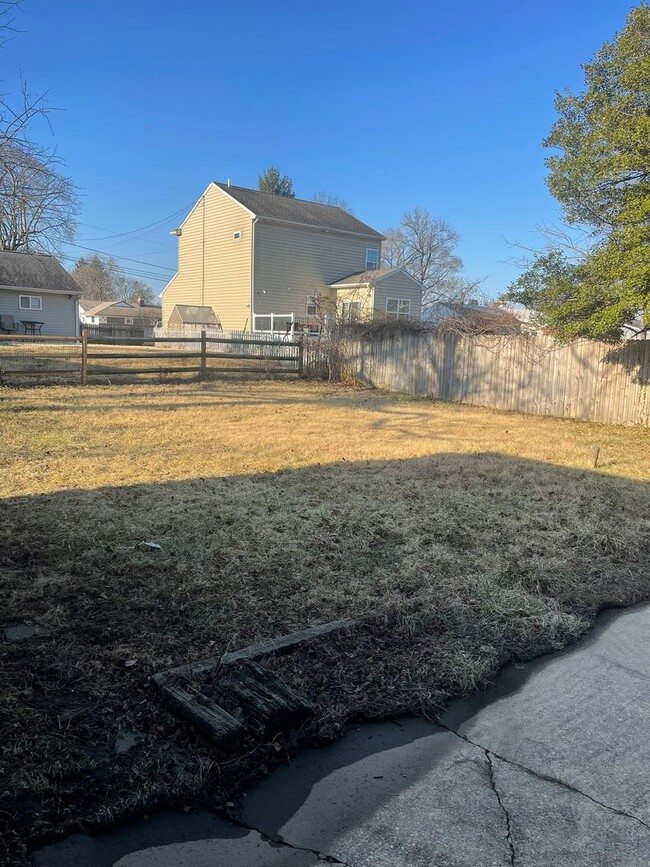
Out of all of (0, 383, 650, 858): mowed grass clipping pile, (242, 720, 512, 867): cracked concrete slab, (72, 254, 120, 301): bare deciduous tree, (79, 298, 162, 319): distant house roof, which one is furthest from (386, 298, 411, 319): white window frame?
(72, 254, 120, 301): bare deciduous tree

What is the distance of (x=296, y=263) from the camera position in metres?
26.2

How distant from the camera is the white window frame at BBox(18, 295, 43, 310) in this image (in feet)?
92.2

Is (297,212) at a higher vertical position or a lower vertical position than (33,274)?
higher

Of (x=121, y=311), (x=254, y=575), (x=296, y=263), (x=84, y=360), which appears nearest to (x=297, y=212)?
(x=296, y=263)

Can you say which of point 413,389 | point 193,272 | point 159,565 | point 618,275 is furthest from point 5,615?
point 193,272

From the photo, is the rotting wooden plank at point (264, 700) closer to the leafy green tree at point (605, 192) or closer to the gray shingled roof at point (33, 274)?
the leafy green tree at point (605, 192)

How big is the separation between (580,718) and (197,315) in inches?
1056

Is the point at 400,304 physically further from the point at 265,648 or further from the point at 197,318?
the point at 265,648

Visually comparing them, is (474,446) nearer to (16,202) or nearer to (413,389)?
(16,202)

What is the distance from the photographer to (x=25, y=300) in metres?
28.2

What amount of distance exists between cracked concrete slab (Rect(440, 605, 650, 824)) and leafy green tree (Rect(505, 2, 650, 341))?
7.15 m

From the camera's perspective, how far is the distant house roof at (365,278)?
25.5 meters

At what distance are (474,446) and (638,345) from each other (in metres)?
Answer: 4.66

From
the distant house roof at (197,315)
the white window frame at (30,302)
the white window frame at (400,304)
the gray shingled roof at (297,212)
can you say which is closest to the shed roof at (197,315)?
Answer: the distant house roof at (197,315)
